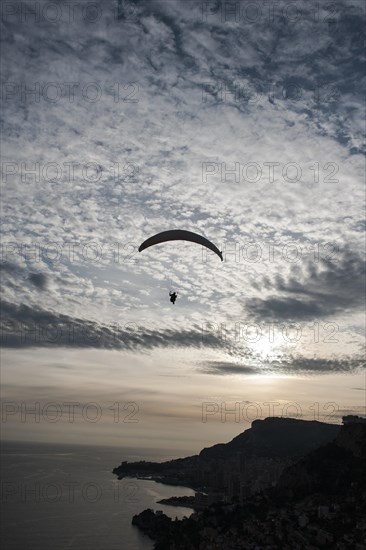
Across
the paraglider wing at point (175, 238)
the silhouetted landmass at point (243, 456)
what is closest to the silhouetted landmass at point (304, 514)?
the paraglider wing at point (175, 238)

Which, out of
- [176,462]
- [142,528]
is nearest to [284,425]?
[176,462]

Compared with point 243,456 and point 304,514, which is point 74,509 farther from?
point 243,456

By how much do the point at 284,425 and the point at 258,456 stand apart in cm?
3295

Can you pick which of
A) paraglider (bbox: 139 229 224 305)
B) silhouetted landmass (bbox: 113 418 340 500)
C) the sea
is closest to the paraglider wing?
paraglider (bbox: 139 229 224 305)

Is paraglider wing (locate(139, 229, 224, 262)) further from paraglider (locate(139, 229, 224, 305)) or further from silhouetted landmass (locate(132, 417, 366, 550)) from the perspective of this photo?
silhouetted landmass (locate(132, 417, 366, 550))

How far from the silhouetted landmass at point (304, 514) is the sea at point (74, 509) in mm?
22919

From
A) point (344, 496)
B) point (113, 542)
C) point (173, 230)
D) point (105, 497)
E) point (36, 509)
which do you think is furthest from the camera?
point (105, 497)

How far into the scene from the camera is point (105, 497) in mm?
116000

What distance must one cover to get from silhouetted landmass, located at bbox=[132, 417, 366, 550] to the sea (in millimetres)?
22919

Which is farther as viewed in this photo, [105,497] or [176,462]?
[176,462]

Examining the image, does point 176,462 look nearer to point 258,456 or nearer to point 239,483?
point 258,456

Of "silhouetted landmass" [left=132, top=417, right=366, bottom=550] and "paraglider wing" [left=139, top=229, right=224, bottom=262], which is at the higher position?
"paraglider wing" [left=139, top=229, right=224, bottom=262]

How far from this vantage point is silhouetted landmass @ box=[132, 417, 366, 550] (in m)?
32.7

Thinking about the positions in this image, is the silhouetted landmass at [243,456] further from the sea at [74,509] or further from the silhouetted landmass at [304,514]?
the silhouetted landmass at [304,514]
